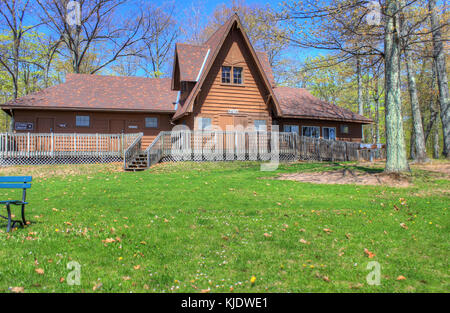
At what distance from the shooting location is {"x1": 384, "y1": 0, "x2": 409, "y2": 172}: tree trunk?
1221 cm

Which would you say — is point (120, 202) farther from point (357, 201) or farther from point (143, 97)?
point (143, 97)

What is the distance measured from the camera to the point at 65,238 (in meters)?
5.41

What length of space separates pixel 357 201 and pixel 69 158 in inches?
705

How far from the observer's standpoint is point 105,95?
945 inches

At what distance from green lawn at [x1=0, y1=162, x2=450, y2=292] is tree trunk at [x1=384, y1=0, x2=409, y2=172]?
2.28 metres

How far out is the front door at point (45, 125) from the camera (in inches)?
872

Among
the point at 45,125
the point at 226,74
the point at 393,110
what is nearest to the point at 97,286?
the point at 393,110

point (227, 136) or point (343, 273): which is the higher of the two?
point (227, 136)

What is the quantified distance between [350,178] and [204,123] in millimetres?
10598

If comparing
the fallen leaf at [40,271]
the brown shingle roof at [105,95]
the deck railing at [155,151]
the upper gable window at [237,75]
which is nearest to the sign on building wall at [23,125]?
the brown shingle roof at [105,95]

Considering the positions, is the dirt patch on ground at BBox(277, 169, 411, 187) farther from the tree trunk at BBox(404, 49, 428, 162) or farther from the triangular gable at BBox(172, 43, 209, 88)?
the triangular gable at BBox(172, 43, 209, 88)

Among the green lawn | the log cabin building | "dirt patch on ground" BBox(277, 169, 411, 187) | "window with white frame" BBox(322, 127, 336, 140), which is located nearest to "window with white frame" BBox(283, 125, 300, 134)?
the log cabin building
